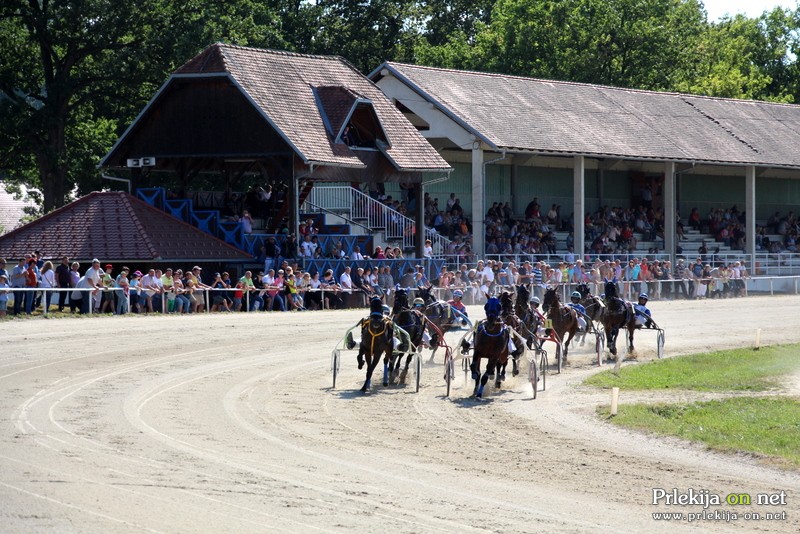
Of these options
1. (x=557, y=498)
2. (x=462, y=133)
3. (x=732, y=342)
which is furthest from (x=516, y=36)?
(x=557, y=498)

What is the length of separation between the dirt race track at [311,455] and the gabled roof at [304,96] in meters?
14.2

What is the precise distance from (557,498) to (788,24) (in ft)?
263

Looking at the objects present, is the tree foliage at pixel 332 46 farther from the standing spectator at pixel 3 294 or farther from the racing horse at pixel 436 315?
the racing horse at pixel 436 315

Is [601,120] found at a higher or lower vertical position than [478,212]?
higher

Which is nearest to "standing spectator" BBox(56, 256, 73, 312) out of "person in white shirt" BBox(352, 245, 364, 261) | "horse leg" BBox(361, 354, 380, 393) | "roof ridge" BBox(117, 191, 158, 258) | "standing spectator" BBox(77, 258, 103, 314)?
"standing spectator" BBox(77, 258, 103, 314)

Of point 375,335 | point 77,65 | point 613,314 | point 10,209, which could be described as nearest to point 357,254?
point 613,314

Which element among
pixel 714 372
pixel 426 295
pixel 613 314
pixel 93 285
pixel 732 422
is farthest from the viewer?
pixel 93 285

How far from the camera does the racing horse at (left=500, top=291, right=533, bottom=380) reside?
1966cm

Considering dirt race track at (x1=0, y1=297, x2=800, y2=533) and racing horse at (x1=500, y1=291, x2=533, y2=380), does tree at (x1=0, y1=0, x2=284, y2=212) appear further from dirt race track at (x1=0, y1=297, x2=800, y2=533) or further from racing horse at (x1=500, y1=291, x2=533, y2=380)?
racing horse at (x1=500, y1=291, x2=533, y2=380)

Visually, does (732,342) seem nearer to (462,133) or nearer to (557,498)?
(462,133)

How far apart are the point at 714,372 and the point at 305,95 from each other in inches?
743

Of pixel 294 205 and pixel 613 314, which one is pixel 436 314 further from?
pixel 294 205

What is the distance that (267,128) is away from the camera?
36.5 m

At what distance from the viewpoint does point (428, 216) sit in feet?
141
